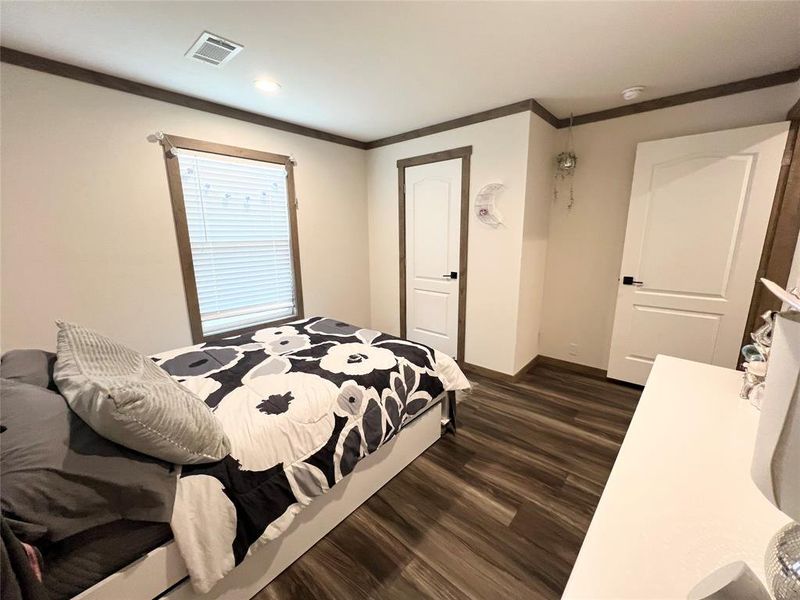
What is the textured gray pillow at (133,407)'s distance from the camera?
0.95 meters

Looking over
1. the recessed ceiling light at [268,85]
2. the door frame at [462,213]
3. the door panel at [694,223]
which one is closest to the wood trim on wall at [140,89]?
the recessed ceiling light at [268,85]

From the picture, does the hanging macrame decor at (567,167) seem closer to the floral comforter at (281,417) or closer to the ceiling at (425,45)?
the ceiling at (425,45)

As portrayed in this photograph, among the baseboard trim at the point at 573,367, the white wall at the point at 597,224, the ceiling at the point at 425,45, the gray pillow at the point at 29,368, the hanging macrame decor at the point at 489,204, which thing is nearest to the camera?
the gray pillow at the point at 29,368

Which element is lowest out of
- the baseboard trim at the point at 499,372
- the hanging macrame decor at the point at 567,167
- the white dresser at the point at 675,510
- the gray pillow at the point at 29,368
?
the baseboard trim at the point at 499,372

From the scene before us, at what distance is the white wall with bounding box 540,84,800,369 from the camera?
249cm

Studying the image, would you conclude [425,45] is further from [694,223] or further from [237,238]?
[694,223]

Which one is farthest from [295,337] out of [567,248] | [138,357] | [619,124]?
[619,124]

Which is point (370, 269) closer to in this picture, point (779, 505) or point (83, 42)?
point (83, 42)

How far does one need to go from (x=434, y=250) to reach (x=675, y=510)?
2.86 m

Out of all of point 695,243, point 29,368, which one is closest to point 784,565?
point 29,368

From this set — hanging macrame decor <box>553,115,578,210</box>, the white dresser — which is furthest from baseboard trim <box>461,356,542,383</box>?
the white dresser

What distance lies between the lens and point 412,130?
3342mm

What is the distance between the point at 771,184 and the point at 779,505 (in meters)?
2.84

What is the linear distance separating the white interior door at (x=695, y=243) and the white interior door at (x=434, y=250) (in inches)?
59.0
